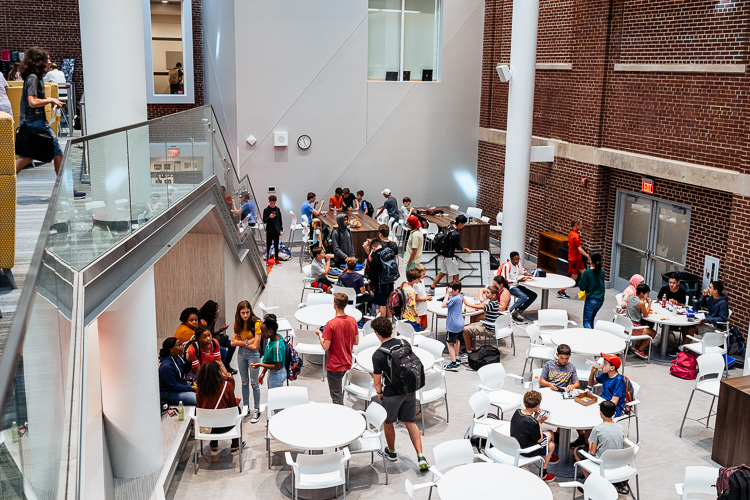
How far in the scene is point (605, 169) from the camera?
14516 millimetres

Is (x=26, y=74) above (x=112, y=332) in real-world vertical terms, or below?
above

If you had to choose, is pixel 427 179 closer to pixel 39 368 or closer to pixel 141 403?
pixel 141 403

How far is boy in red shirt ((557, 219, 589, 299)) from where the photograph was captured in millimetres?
14188

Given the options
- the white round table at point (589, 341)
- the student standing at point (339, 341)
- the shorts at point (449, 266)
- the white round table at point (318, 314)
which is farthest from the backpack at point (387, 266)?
the student standing at point (339, 341)

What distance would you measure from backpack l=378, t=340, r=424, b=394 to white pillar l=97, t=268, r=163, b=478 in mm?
2471

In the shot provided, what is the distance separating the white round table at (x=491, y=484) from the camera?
19.3 feet

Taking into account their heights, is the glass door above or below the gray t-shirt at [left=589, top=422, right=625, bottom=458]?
above

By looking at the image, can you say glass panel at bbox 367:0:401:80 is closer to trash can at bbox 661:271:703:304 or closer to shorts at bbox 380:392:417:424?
trash can at bbox 661:271:703:304

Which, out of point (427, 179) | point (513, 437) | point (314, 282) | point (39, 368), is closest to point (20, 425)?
point (39, 368)

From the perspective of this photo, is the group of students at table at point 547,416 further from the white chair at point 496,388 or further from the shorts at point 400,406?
the shorts at point 400,406

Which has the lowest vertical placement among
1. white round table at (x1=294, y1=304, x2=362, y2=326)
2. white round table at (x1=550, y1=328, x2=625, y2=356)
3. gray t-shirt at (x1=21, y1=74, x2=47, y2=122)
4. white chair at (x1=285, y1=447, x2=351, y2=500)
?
white chair at (x1=285, y1=447, x2=351, y2=500)

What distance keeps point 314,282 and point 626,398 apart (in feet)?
21.3

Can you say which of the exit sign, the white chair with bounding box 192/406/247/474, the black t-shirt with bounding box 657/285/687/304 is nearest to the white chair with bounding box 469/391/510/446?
the white chair with bounding box 192/406/247/474

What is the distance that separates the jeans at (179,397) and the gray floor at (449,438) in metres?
0.76
